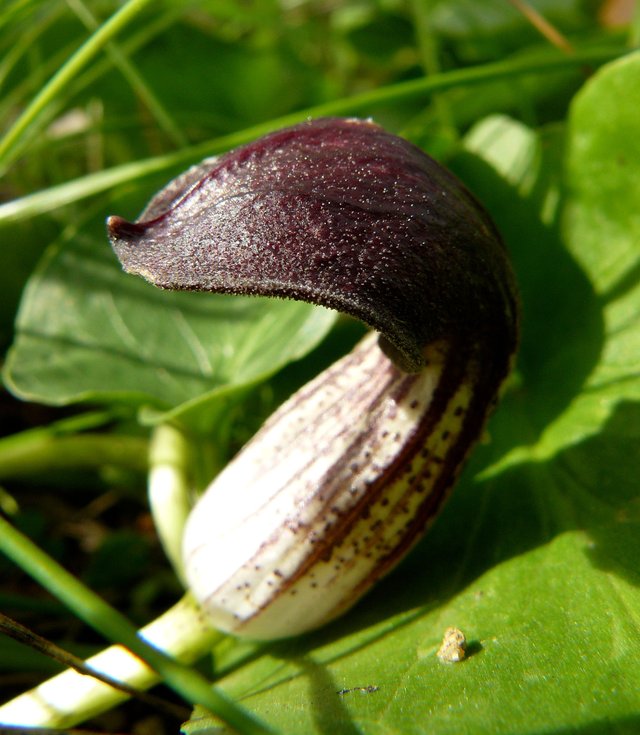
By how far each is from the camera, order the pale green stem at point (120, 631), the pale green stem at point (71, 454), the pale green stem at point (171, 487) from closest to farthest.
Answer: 1. the pale green stem at point (120, 631)
2. the pale green stem at point (171, 487)
3. the pale green stem at point (71, 454)

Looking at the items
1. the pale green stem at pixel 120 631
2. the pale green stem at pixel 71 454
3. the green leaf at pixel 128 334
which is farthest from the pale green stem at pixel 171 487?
the pale green stem at pixel 120 631

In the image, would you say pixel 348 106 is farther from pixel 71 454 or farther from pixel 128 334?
pixel 71 454

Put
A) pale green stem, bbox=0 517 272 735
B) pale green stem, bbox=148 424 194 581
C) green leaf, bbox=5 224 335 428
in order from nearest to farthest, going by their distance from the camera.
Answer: pale green stem, bbox=0 517 272 735 → pale green stem, bbox=148 424 194 581 → green leaf, bbox=5 224 335 428

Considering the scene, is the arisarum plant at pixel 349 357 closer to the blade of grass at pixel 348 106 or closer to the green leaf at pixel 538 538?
the green leaf at pixel 538 538

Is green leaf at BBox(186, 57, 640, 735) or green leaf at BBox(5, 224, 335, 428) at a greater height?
green leaf at BBox(5, 224, 335, 428)

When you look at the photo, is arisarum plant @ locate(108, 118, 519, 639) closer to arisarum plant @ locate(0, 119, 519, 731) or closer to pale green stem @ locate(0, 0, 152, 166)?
arisarum plant @ locate(0, 119, 519, 731)

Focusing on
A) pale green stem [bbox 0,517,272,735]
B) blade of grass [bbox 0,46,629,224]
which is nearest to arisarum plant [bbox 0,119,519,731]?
pale green stem [bbox 0,517,272,735]
